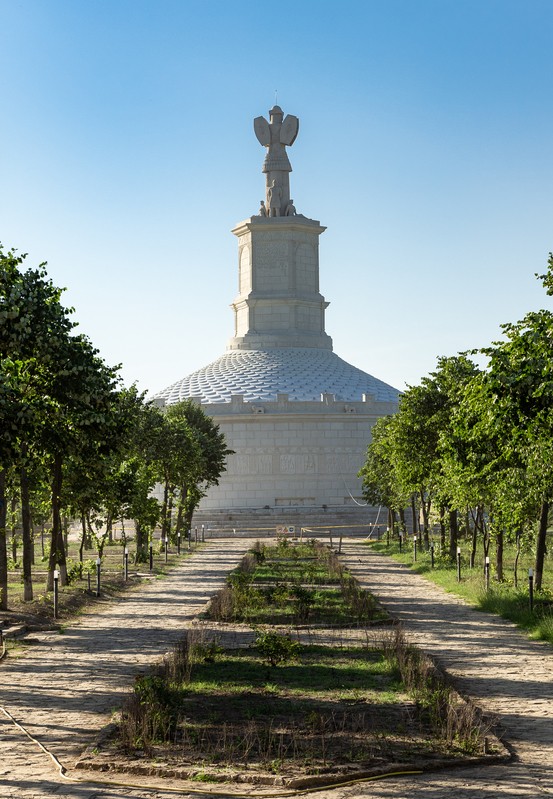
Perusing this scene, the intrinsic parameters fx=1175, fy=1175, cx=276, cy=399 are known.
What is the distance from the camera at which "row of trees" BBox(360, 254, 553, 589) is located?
17.7 meters

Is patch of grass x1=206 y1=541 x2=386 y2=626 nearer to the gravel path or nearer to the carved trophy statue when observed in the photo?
the gravel path

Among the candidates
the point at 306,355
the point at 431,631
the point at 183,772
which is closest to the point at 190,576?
the point at 431,631

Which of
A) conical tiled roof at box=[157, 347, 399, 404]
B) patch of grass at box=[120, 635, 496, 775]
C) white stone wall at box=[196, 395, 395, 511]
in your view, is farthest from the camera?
conical tiled roof at box=[157, 347, 399, 404]

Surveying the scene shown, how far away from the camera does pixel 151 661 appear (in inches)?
670

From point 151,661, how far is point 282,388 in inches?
3156

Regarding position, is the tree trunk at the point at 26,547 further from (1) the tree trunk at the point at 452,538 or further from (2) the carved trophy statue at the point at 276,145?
(2) the carved trophy statue at the point at 276,145

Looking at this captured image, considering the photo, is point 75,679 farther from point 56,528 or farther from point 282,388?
point 282,388

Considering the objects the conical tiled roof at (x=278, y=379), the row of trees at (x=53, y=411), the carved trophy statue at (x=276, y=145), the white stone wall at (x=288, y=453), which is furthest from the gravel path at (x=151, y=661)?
the carved trophy statue at (x=276, y=145)

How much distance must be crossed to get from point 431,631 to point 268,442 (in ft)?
237

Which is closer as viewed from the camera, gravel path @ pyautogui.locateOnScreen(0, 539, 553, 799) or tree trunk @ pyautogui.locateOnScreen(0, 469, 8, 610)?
gravel path @ pyautogui.locateOnScreen(0, 539, 553, 799)

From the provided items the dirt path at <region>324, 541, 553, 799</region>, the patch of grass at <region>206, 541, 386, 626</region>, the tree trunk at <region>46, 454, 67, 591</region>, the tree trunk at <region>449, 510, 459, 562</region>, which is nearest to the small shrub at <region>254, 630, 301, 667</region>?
the dirt path at <region>324, 541, 553, 799</region>

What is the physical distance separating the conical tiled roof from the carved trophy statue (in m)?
13.8

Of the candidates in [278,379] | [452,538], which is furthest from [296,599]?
[278,379]

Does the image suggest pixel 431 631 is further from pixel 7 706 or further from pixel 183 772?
pixel 183 772
